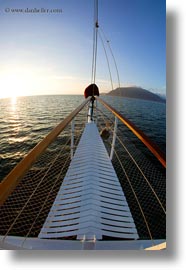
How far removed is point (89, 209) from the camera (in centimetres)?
130

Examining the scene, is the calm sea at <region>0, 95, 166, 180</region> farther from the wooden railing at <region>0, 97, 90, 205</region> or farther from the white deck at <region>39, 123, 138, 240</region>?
the wooden railing at <region>0, 97, 90, 205</region>

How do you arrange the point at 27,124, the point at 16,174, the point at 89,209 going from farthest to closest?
the point at 27,124
the point at 89,209
the point at 16,174

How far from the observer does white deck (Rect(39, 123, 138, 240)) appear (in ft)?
3.97

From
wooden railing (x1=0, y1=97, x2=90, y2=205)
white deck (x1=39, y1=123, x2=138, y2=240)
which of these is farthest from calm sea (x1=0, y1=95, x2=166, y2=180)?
wooden railing (x1=0, y1=97, x2=90, y2=205)

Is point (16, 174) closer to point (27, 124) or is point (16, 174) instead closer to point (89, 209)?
point (89, 209)

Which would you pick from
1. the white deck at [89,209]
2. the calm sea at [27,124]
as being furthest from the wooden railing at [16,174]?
the calm sea at [27,124]

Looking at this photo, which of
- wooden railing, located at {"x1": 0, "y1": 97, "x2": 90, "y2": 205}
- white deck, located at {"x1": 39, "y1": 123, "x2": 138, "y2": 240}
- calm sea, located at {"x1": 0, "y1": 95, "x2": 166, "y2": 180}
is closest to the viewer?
wooden railing, located at {"x1": 0, "y1": 97, "x2": 90, "y2": 205}

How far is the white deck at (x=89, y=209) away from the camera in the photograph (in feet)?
3.97

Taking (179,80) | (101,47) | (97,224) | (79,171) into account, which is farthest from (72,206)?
(101,47)

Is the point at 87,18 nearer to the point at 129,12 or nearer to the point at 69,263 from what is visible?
the point at 129,12

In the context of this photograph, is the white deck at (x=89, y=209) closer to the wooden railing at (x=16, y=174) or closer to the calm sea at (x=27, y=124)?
the wooden railing at (x=16, y=174)

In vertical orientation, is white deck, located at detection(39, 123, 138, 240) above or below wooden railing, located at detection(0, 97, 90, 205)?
below

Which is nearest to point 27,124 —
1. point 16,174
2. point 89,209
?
point 89,209

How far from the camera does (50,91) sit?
2773mm
